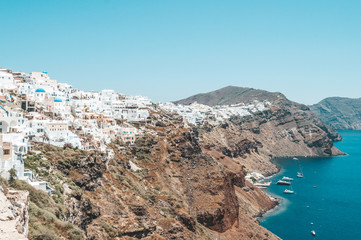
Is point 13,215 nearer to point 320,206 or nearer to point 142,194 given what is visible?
point 142,194

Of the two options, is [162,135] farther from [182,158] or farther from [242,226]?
[242,226]

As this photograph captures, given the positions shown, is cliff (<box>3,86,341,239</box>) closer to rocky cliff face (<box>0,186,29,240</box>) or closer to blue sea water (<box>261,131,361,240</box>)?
rocky cliff face (<box>0,186,29,240</box>)

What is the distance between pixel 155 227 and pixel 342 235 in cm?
5995

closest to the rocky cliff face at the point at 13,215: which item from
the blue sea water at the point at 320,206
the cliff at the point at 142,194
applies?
the cliff at the point at 142,194

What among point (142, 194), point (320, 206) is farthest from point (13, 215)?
point (320, 206)

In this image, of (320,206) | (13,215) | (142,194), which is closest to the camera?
(13,215)

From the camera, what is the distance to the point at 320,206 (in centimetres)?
10906

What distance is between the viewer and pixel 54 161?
137 ft

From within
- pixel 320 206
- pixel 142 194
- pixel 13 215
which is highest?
pixel 13 215

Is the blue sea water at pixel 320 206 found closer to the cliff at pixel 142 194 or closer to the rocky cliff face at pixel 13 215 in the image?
the cliff at pixel 142 194

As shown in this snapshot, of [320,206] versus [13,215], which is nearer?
[13,215]

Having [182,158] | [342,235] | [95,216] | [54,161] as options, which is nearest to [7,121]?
[54,161]

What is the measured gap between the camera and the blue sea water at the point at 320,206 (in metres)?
87.4

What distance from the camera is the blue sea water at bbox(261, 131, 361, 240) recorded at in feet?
287
